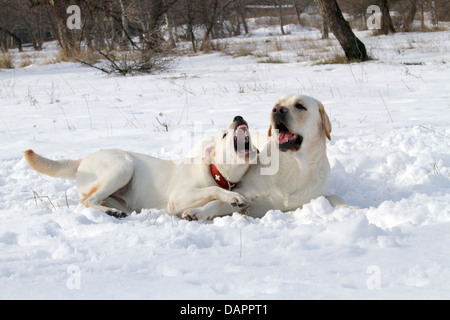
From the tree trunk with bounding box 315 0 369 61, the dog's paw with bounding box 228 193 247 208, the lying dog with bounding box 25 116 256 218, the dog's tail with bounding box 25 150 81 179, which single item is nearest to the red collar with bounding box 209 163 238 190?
the lying dog with bounding box 25 116 256 218

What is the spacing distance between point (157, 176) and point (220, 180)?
627 mm

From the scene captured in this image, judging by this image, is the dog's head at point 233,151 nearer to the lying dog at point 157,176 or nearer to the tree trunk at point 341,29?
the lying dog at point 157,176

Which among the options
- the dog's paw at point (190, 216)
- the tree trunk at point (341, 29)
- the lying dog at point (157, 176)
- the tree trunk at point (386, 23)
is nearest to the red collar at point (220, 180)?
the lying dog at point (157, 176)

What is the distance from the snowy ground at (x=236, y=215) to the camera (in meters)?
2.08

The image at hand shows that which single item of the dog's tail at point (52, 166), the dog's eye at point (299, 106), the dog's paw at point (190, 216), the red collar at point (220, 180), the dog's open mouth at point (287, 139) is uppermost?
the dog's eye at point (299, 106)

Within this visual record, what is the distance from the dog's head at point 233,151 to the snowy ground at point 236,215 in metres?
0.58

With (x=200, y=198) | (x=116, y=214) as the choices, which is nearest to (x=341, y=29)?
(x=200, y=198)

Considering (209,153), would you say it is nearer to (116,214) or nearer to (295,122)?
(295,122)

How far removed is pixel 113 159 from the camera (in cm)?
417

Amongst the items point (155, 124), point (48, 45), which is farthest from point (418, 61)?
point (48, 45)

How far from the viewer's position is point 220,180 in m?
3.91

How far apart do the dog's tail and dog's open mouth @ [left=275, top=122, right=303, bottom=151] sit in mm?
1859
